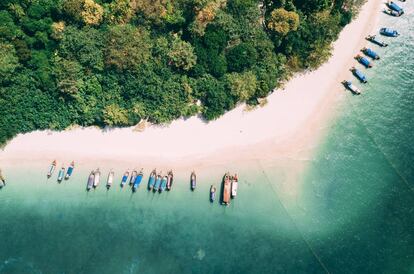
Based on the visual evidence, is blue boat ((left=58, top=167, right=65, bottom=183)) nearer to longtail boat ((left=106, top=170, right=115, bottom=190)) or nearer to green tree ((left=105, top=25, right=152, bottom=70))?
longtail boat ((left=106, top=170, right=115, bottom=190))

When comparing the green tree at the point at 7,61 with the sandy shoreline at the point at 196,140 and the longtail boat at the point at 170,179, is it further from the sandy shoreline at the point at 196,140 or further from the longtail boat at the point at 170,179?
the longtail boat at the point at 170,179

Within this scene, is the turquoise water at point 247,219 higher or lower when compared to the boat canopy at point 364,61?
lower

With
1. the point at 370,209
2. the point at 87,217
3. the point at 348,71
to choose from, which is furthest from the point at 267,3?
the point at 87,217

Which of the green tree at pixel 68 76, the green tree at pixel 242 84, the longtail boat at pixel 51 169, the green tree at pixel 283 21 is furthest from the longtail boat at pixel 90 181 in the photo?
the green tree at pixel 283 21

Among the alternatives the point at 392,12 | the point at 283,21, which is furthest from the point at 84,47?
the point at 392,12

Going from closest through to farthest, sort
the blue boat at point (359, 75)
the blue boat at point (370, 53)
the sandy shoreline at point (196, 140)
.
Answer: the sandy shoreline at point (196, 140) < the blue boat at point (359, 75) < the blue boat at point (370, 53)
